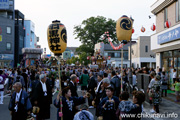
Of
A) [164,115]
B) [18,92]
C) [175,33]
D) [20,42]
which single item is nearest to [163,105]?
[164,115]

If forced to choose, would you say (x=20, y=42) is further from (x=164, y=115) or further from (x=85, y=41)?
(x=164, y=115)

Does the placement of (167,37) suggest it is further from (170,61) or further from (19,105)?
(19,105)

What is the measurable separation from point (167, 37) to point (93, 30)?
39715 mm

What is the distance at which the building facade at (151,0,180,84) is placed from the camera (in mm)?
15958

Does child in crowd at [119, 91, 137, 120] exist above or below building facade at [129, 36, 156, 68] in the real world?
below

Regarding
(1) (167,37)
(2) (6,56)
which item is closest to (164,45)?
(1) (167,37)

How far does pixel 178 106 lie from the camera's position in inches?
454

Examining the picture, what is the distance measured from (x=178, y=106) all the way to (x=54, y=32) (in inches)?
301

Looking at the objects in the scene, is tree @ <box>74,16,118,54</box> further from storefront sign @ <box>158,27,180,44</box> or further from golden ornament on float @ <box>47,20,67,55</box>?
golden ornament on float @ <box>47,20,67,55</box>

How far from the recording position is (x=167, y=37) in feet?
55.5

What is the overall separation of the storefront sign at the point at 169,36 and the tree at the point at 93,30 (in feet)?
125

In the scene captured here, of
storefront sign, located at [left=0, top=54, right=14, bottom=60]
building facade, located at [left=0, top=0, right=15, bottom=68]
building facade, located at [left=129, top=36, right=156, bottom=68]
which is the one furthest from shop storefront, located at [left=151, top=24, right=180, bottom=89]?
building facade, located at [left=0, top=0, right=15, bottom=68]

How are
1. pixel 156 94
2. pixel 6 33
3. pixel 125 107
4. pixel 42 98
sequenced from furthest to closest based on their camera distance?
1. pixel 6 33
2. pixel 156 94
3. pixel 42 98
4. pixel 125 107

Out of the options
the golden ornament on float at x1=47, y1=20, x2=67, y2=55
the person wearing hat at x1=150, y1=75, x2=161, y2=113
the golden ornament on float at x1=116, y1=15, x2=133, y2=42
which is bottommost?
the person wearing hat at x1=150, y1=75, x2=161, y2=113
